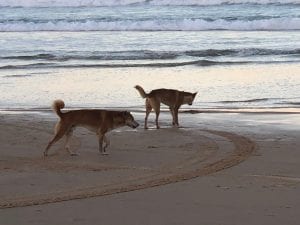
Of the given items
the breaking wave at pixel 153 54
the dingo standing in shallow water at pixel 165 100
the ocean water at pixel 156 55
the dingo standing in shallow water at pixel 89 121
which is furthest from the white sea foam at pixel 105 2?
the dingo standing in shallow water at pixel 89 121

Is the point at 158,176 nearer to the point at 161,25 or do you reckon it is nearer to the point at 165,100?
the point at 165,100

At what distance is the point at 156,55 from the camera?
24750mm

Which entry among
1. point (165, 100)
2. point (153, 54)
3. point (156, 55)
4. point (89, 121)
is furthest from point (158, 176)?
point (153, 54)

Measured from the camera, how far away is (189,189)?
6.38 metres

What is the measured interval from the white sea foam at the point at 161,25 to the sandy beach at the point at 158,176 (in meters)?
27.2

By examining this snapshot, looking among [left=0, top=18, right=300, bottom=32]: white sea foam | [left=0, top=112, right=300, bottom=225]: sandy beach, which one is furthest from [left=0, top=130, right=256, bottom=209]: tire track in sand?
[left=0, top=18, right=300, bottom=32]: white sea foam

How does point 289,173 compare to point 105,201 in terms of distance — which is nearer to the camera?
point 105,201

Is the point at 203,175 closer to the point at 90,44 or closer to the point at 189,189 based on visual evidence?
the point at 189,189

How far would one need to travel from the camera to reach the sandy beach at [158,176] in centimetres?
553

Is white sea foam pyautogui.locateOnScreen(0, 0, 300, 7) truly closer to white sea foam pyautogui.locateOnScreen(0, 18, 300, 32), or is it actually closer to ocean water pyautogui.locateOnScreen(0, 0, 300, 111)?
ocean water pyautogui.locateOnScreen(0, 0, 300, 111)

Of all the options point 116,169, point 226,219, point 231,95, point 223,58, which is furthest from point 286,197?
point 223,58

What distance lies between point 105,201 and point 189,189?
0.90m

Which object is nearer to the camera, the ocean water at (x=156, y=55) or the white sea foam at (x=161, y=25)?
the ocean water at (x=156, y=55)

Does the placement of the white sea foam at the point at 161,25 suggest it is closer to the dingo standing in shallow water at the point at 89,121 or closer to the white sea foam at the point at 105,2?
the white sea foam at the point at 105,2
